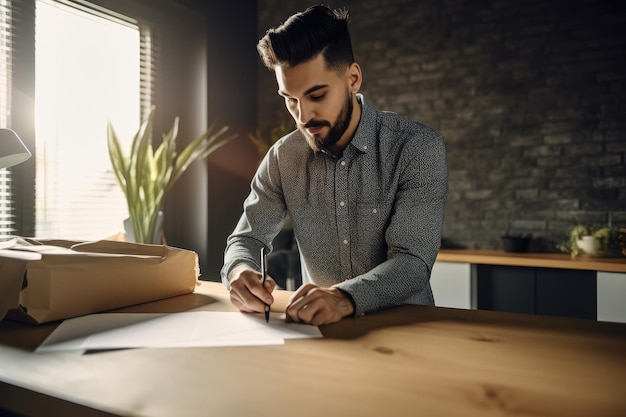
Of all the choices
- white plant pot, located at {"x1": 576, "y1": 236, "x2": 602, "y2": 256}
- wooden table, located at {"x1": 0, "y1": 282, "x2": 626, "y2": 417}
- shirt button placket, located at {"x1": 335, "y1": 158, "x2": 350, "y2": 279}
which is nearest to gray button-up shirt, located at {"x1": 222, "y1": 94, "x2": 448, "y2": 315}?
shirt button placket, located at {"x1": 335, "y1": 158, "x2": 350, "y2": 279}

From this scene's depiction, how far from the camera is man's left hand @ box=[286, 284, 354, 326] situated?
0.96 metres

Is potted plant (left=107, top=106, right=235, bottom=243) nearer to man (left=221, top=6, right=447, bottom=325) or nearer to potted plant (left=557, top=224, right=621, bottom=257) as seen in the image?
man (left=221, top=6, right=447, bottom=325)

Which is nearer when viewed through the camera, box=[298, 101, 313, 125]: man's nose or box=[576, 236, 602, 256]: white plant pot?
box=[298, 101, 313, 125]: man's nose

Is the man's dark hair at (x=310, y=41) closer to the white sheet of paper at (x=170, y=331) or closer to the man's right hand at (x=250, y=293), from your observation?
the man's right hand at (x=250, y=293)

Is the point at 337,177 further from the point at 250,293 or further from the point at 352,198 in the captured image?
the point at 250,293

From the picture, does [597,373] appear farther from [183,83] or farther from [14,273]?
[183,83]

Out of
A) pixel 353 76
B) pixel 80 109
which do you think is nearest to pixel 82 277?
pixel 353 76

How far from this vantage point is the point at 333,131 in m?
1.57

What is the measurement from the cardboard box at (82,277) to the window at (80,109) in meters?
1.50

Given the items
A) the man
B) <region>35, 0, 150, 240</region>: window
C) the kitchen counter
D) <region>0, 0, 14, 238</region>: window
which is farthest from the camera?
the kitchen counter

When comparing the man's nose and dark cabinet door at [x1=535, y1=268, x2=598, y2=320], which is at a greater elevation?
the man's nose

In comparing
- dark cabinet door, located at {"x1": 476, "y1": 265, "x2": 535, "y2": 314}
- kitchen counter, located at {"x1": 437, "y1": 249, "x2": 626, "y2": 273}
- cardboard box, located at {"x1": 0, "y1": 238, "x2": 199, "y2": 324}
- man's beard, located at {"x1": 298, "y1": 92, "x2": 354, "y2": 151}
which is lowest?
dark cabinet door, located at {"x1": 476, "y1": 265, "x2": 535, "y2": 314}

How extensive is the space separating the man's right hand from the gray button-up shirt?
0.81ft

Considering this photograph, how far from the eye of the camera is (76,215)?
2.74 metres
